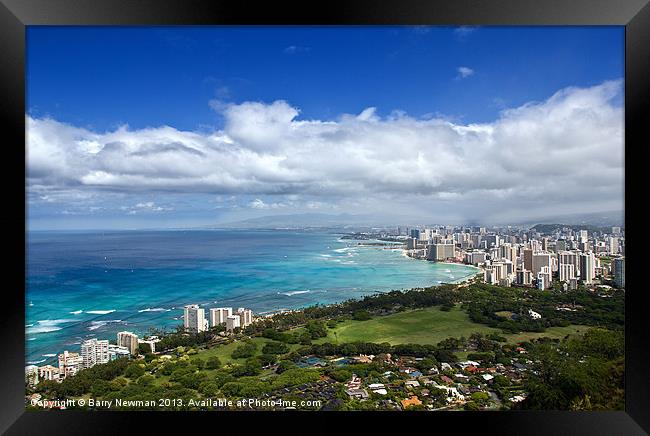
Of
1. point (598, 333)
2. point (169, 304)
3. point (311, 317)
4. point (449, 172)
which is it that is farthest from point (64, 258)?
point (598, 333)

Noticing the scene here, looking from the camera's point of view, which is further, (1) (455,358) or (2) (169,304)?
(2) (169,304)

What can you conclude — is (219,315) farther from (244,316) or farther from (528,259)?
(528,259)

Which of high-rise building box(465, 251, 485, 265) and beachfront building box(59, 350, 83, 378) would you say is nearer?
beachfront building box(59, 350, 83, 378)

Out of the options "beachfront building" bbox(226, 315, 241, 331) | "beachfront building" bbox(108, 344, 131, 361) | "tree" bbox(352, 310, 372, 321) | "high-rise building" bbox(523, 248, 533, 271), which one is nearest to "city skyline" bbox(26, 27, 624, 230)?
"high-rise building" bbox(523, 248, 533, 271)

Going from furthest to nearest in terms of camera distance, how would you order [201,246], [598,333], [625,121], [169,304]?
[201,246] < [169,304] < [598,333] < [625,121]

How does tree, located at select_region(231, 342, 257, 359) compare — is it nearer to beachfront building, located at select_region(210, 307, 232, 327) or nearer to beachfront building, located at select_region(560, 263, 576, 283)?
beachfront building, located at select_region(210, 307, 232, 327)

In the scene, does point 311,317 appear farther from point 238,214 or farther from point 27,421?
point 27,421

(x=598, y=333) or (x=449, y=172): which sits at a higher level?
(x=449, y=172)
